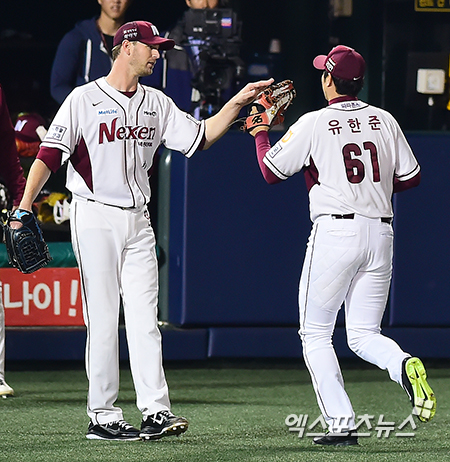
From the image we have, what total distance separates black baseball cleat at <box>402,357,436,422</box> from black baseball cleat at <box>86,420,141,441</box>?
1219 mm

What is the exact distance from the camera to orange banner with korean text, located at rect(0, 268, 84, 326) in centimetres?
723

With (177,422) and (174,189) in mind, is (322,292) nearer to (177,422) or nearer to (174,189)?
(177,422)

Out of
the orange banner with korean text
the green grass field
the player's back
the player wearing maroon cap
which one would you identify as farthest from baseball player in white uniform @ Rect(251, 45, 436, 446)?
the orange banner with korean text

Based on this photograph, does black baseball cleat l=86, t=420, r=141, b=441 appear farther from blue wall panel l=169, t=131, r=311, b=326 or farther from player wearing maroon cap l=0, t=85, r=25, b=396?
blue wall panel l=169, t=131, r=311, b=326

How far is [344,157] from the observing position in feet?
14.9

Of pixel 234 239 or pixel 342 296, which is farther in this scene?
pixel 234 239

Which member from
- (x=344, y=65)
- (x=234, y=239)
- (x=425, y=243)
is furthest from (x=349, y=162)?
(x=425, y=243)

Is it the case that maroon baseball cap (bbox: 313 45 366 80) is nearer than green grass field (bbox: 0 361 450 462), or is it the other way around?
green grass field (bbox: 0 361 450 462)

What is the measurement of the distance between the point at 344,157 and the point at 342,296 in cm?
59

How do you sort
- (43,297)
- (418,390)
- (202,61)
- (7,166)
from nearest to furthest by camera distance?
(418,390) → (7,166) → (43,297) → (202,61)

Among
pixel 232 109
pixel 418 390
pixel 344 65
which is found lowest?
pixel 418 390

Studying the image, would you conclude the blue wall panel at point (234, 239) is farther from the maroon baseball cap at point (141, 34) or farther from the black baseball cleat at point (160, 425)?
the black baseball cleat at point (160, 425)

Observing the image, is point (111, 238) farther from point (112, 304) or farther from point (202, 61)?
point (202, 61)

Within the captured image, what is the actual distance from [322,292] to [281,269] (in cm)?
280
